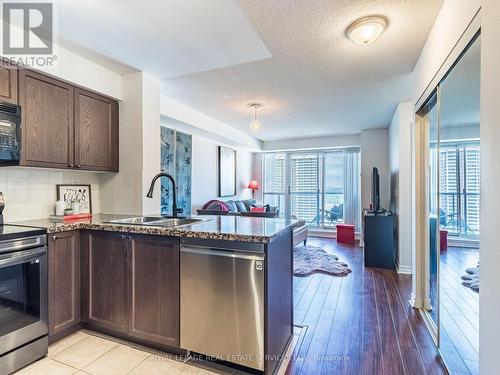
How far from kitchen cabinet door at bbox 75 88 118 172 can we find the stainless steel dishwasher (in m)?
1.63

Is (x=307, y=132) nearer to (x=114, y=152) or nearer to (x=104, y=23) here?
(x=114, y=152)

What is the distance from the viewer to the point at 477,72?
1.43 m

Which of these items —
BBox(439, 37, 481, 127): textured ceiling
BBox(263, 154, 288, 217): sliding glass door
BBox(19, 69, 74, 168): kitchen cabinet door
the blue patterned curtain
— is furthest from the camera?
BBox(263, 154, 288, 217): sliding glass door

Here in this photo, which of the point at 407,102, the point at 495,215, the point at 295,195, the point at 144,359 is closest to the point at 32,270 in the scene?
the point at 144,359

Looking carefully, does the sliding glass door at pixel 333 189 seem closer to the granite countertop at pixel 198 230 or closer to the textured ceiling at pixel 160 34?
the textured ceiling at pixel 160 34

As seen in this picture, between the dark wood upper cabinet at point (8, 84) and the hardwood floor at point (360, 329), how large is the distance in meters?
2.91

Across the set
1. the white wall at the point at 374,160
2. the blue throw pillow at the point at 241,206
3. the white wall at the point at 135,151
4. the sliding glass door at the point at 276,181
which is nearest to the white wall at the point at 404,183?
the white wall at the point at 374,160

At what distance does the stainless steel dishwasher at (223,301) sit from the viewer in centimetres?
172

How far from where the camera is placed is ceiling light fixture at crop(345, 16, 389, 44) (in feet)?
6.61

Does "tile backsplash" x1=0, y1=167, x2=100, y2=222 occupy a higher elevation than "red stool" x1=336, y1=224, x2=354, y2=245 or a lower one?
higher

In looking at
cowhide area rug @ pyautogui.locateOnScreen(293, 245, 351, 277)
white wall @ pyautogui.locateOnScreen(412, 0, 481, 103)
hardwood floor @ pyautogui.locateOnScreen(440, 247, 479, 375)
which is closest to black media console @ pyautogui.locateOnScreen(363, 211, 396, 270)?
cowhide area rug @ pyautogui.locateOnScreen(293, 245, 351, 277)

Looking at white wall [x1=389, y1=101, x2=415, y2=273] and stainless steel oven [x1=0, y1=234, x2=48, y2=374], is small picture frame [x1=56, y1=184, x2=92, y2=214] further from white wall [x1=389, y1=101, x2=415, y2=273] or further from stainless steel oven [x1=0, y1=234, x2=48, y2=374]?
white wall [x1=389, y1=101, x2=415, y2=273]

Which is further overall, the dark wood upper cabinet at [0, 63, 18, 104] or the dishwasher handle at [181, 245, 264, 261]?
the dark wood upper cabinet at [0, 63, 18, 104]

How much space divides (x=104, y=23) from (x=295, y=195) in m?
6.17
